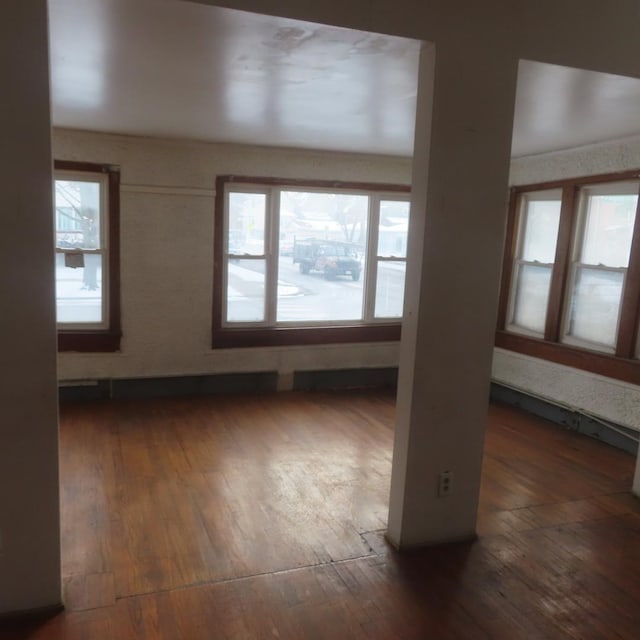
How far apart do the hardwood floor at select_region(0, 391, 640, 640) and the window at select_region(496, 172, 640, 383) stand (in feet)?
2.77

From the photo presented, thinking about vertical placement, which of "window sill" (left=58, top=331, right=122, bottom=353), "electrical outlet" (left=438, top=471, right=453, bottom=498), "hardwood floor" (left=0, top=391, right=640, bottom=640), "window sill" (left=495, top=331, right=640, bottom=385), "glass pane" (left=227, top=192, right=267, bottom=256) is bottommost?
"hardwood floor" (left=0, top=391, right=640, bottom=640)

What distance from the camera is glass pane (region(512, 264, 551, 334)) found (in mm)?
5176

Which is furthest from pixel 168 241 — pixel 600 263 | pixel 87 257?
pixel 600 263

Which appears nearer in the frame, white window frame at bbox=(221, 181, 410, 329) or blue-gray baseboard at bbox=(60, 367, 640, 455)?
blue-gray baseboard at bbox=(60, 367, 640, 455)

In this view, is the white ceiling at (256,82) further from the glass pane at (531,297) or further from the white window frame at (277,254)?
the glass pane at (531,297)

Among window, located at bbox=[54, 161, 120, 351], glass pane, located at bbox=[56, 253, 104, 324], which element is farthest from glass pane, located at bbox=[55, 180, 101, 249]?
glass pane, located at bbox=[56, 253, 104, 324]

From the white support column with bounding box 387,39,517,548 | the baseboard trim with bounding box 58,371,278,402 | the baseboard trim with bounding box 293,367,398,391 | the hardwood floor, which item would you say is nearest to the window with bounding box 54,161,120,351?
the baseboard trim with bounding box 58,371,278,402

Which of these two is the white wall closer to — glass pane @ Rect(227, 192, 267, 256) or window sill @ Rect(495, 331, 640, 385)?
window sill @ Rect(495, 331, 640, 385)

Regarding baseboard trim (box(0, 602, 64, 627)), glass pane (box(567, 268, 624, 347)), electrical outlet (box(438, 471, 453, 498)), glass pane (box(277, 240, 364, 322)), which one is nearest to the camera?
baseboard trim (box(0, 602, 64, 627))

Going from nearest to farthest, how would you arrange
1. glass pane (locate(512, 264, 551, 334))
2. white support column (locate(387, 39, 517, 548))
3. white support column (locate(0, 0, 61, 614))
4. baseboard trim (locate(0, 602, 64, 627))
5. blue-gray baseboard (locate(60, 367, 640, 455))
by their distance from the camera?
white support column (locate(0, 0, 61, 614))
baseboard trim (locate(0, 602, 64, 627))
white support column (locate(387, 39, 517, 548))
blue-gray baseboard (locate(60, 367, 640, 455))
glass pane (locate(512, 264, 551, 334))

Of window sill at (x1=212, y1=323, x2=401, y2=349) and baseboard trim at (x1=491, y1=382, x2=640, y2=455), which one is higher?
window sill at (x1=212, y1=323, x2=401, y2=349)

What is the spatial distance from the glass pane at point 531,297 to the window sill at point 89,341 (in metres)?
3.80

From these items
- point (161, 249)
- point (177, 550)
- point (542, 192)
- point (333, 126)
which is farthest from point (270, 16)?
point (542, 192)

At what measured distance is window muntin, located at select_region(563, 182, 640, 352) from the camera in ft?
14.4
